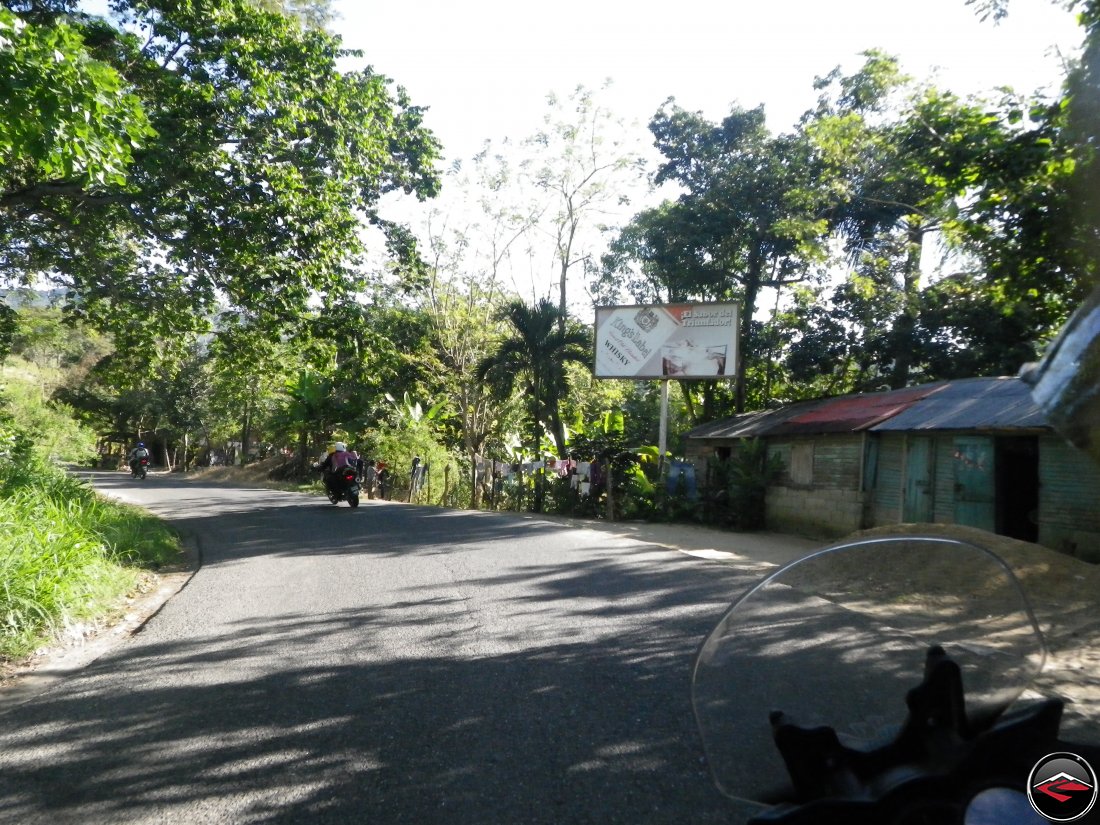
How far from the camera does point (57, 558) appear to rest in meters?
7.49

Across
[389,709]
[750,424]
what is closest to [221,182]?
[389,709]

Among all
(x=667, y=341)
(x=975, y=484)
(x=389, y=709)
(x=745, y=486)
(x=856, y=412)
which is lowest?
(x=389, y=709)

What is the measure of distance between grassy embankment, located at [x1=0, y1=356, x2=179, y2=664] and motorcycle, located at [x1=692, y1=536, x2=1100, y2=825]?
5611mm

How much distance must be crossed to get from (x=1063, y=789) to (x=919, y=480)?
13168 mm

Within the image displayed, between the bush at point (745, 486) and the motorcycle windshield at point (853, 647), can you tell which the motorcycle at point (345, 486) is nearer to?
the bush at point (745, 486)

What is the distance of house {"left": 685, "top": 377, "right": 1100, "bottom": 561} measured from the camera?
11969mm

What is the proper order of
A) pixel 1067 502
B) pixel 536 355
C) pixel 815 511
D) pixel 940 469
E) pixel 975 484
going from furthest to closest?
pixel 536 355
pixel 815 511
pixel 940 469
pixel 975 484
pixel 1067 502

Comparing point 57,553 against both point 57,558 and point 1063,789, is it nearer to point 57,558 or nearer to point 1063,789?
point 57,558

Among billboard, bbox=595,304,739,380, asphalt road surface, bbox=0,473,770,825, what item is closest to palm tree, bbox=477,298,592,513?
billboard, bbox=595,304,739,380

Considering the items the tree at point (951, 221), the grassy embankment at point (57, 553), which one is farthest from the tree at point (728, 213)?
the grassy embankment at point (57, 553)

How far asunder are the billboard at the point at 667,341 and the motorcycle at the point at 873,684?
60.4 feet

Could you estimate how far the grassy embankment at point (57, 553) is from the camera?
21.2 feet

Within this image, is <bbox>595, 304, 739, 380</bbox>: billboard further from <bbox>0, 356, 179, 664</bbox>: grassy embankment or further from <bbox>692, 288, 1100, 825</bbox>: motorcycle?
<bbox>692, 288, 1100, 825</bbox>: motorcycle

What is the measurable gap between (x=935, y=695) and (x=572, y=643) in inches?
147
